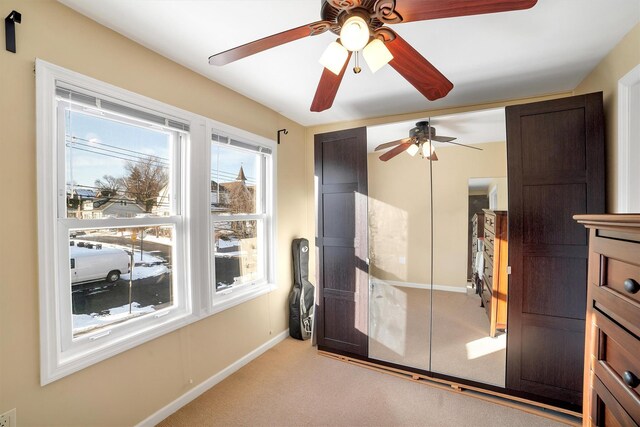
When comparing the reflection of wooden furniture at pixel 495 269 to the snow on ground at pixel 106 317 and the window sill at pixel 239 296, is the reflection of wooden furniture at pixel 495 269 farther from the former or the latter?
the snow on ground at pixel 106 317

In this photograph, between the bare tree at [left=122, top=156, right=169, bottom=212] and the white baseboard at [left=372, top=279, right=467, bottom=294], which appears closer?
the bare tree at [left=122, top=156, right=169, bottom=212]

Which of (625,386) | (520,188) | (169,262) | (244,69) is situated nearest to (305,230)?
(169,262)

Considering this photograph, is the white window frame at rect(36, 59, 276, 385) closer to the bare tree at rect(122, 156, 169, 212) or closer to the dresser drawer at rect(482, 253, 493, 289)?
the bare tree at rect(122, 156, 169, 212)

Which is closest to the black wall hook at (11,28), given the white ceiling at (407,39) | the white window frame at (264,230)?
the white ceiling at (407,39)

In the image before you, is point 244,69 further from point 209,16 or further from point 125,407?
point 125,407

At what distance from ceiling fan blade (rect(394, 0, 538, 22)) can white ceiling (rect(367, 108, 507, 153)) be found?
1477 mm

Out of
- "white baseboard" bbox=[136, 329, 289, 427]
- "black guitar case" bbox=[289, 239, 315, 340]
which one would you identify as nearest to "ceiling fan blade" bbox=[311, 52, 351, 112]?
"black guitar case" bbox=[289, 239, 315, 340]

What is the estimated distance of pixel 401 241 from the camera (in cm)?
258

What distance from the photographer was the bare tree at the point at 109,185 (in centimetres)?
172

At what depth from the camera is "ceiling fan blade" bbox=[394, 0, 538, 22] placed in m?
0.92

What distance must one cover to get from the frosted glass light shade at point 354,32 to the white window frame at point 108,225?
1.47 m

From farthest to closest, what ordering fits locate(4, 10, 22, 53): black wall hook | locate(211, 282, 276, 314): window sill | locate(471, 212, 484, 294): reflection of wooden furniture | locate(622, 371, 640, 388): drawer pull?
locate(211, 282, 276, 314): window sill, locate(471, 212, 484, 294): reflection of wooden furniture, locate(4, 10, 22, 53): black wall hook, locate(622, 371, 640, 388): drawer pull

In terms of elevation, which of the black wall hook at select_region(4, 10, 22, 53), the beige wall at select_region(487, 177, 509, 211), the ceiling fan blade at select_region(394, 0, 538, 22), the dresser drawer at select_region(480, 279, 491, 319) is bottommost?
the dresser drawer at select_region(480, 279, 491, 319)

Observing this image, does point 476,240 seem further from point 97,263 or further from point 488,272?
point 97,263
